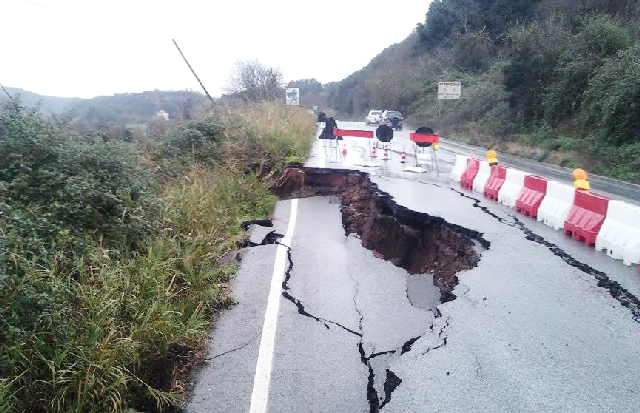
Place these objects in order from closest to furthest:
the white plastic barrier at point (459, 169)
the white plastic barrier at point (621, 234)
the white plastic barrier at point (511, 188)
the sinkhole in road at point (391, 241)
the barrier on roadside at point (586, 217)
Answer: the sinkhole in road at point (391, 241), the white plastic barrier at point (621, 234), the barrier on roadside at point (586, 217), the white plastic barrier at point (511, 188), the white plastic barrier at point (459, 169)

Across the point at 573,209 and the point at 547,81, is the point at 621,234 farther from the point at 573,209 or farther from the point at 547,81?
the point at 547,81

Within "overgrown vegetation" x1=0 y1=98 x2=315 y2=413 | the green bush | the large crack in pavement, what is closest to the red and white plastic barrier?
the large crack in pavement

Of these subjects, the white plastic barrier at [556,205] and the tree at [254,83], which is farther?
the tree at [254,83]

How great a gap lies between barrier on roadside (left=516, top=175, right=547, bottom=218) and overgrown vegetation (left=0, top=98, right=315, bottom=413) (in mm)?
4828

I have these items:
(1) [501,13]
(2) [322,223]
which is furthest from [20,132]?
(1) [501,13]

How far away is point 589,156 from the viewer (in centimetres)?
1772

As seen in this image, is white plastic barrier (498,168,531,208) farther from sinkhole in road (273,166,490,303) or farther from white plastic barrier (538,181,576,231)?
sinkhole in road (273,166,490,303)

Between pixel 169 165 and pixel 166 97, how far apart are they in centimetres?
2188

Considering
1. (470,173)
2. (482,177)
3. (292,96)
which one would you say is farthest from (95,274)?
(292,96)

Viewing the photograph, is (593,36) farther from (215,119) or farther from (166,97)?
(166,97)

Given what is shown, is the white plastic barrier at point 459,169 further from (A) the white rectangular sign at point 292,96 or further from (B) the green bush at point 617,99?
(A) the white rectangular sign at point 292,96

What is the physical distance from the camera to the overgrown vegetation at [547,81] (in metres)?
17.4

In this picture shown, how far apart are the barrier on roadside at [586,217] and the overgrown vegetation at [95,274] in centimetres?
476

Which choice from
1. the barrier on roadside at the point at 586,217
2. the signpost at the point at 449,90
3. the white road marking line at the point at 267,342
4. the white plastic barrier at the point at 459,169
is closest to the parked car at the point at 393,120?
the signpost at the point at 449,90
